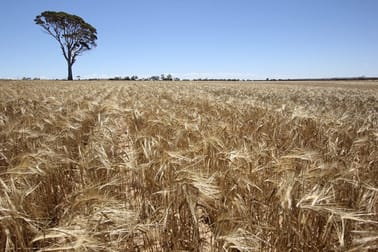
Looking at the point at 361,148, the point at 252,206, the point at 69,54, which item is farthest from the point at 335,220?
the point at 69,54

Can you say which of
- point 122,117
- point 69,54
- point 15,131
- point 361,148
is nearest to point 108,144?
point 15,131

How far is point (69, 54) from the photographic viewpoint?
45.5 metres

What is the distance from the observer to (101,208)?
3.95ft

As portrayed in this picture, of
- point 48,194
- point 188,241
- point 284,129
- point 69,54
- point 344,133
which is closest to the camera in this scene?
point 188,241

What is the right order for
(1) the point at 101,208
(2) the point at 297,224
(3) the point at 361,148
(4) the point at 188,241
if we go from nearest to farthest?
(1) the point at 101,208, (2) the point at 297,224, (4) the point at 188,241, (3) the point at 361,148

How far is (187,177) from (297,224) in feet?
2.12

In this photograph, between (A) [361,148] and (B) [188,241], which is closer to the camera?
(B) [188,241]

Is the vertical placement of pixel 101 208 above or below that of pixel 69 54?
below

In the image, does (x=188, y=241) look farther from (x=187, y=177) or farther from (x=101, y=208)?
(x=101, y=208)

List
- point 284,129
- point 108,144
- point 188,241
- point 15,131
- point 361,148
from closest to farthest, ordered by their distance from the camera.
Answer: point 188,241 < point 108,144 < point 15,131 < point 361,148 < point 284,129

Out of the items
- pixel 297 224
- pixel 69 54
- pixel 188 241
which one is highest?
pixel 69 54

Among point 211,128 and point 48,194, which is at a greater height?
point 211,128

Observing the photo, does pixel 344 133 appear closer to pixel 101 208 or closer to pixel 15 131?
pixel 101 208

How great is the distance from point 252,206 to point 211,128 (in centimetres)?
179
